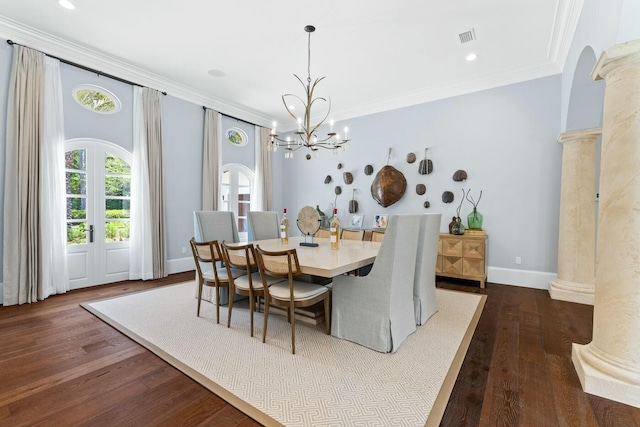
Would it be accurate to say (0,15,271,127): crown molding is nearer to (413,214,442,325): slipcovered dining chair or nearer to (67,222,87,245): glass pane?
(67,222,87,245): glass pane

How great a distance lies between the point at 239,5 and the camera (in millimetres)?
2992

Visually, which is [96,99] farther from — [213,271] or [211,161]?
[213,271]

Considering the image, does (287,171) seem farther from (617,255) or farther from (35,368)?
(617,255)

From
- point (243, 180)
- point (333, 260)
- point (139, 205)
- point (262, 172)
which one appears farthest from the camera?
point (262, 172)

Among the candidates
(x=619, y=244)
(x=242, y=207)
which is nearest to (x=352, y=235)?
(x=619, y=244)

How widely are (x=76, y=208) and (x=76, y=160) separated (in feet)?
2.19

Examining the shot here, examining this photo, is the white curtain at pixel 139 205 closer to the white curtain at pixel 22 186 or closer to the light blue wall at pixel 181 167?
the light blue wall at pixel 181 167

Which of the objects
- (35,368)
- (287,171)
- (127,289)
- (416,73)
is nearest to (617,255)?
(416,73)

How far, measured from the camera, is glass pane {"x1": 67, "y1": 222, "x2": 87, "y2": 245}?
4.03m

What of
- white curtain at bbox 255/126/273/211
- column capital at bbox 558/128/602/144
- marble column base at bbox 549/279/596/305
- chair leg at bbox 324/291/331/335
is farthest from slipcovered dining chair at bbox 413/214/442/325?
white curtain at bbox 255/126/273/211

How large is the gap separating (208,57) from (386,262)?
3787 mm

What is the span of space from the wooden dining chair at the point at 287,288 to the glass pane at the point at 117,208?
332 cm

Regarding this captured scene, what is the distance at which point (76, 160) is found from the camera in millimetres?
4062

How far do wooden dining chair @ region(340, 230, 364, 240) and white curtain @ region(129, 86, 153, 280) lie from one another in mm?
3081
